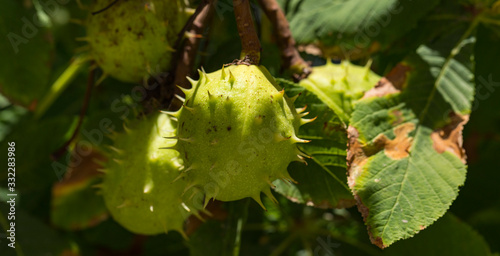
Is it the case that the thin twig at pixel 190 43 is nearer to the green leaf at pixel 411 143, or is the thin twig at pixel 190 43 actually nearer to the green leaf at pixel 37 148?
the green leaf at pixel 411 143

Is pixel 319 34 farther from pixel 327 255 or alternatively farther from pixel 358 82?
pixel 327 255

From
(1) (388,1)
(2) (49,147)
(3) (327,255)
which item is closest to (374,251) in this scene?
(3) (327,255)

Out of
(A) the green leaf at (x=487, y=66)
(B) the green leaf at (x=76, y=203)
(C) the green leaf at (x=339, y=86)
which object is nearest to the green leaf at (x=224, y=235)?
(C) the green leaf at (x=339, y=86)

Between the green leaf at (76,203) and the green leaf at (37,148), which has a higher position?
the green leaf at (37,148)

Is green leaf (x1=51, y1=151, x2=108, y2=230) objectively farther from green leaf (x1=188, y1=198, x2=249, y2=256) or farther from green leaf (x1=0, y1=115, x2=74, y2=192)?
green leaf (x1=188, y1=198, x2=249, y2=256)

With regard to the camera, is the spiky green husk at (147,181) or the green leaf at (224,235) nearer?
the spiky green husk at (147,181)

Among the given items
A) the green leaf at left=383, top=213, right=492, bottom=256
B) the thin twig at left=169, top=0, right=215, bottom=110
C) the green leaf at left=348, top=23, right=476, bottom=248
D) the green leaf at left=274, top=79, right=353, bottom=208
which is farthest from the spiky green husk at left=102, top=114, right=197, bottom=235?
the green leaf at left=383, top=213, right=492, bottom=256
